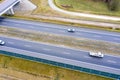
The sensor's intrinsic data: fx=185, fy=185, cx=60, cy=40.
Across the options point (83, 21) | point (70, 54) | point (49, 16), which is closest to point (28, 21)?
point (49, 16)

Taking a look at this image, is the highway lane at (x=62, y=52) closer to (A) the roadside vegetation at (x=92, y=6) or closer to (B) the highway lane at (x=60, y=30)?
(B) the highway lane at (x=60, y=30)

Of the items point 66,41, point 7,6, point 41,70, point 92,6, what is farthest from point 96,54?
point 7,6

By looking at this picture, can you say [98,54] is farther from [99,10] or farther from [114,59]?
[99,10]

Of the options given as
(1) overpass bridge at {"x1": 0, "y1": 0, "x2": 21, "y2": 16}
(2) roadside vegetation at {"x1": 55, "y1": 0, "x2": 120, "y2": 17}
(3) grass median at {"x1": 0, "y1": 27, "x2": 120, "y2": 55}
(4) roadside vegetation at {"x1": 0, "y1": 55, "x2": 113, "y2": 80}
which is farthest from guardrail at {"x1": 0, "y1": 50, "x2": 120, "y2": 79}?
(2) roadside vegetation at {"x1": 55, "y1": 0, "x2": 120, "y2": 17}

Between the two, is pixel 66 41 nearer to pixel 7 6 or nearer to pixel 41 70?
pixel 41 70

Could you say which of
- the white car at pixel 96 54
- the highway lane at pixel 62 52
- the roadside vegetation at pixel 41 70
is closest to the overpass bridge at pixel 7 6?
the highway lane at pixel 62 52

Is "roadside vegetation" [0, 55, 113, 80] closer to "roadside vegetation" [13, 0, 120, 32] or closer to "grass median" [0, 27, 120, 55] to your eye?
"grass median" [0, 27, 120, 55]
